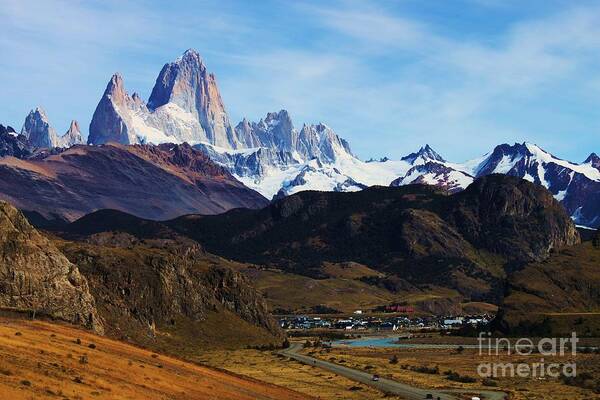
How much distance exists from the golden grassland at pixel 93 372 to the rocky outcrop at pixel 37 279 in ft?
46.1

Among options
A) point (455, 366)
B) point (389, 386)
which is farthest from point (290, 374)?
point (455, 366)

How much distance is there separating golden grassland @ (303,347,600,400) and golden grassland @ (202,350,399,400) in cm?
941

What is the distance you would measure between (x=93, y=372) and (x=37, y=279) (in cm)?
4918

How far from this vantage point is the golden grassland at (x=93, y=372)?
215 feet

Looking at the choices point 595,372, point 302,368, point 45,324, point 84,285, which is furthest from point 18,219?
point 595,372

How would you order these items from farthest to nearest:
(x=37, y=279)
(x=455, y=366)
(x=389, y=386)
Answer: (x=455, y=366)
(x=37, y=279)
(x=389, y=386)

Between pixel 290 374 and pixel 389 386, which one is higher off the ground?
pixel 290 374

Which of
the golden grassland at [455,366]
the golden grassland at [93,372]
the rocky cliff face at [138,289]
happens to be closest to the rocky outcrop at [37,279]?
the golden grassland at [93,372]

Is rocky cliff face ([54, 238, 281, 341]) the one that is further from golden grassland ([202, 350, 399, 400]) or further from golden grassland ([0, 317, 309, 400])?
golden grassland ([0, 317, 309, 400])

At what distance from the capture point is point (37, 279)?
121 metres

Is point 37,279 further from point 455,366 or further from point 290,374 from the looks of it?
point 455,366

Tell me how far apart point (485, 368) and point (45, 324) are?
2917 inches

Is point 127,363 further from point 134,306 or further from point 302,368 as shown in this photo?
point 134,306

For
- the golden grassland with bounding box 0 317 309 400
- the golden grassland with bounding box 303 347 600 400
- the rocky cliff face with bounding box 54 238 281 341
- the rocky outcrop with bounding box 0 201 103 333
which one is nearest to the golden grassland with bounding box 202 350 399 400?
the golden grassland with bounding box 303 347 600 400
